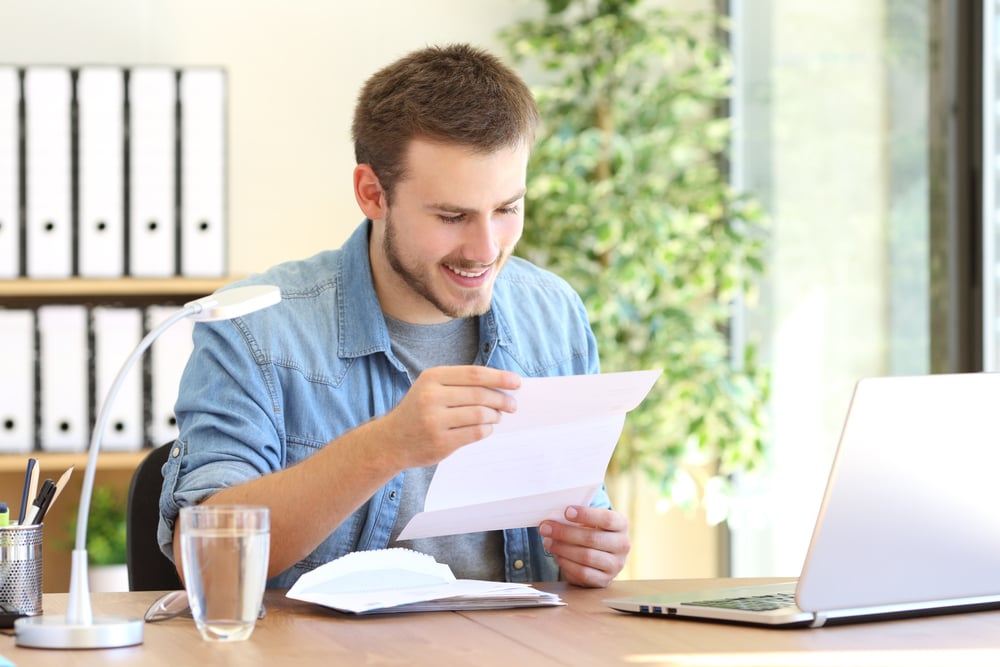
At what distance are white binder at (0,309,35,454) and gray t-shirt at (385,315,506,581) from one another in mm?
1103

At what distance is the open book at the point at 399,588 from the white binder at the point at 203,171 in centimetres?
134

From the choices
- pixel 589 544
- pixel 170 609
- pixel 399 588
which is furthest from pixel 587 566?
pixel 170 609

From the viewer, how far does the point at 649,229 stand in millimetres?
2824

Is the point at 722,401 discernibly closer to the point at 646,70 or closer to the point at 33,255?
the point at 646,70

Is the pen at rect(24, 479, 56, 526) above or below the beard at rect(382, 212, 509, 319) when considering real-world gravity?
below

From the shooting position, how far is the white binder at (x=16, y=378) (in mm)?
2477

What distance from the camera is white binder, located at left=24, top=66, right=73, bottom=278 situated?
8.11ft

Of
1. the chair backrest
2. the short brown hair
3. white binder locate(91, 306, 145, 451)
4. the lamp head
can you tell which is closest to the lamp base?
the lamp head

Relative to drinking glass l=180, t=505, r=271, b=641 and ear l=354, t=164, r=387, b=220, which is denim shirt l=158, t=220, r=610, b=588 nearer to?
ear l=354, t=164, r=387, b=220

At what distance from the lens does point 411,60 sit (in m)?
1.62

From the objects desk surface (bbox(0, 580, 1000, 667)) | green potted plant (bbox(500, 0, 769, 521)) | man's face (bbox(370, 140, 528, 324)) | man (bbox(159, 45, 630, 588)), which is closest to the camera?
desk surface (bbox(0, 580, 1000, 667))

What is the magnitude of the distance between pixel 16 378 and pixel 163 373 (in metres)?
0.27

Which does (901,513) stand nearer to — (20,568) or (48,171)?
(20,568)

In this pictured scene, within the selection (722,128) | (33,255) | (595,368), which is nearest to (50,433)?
(33,255)
